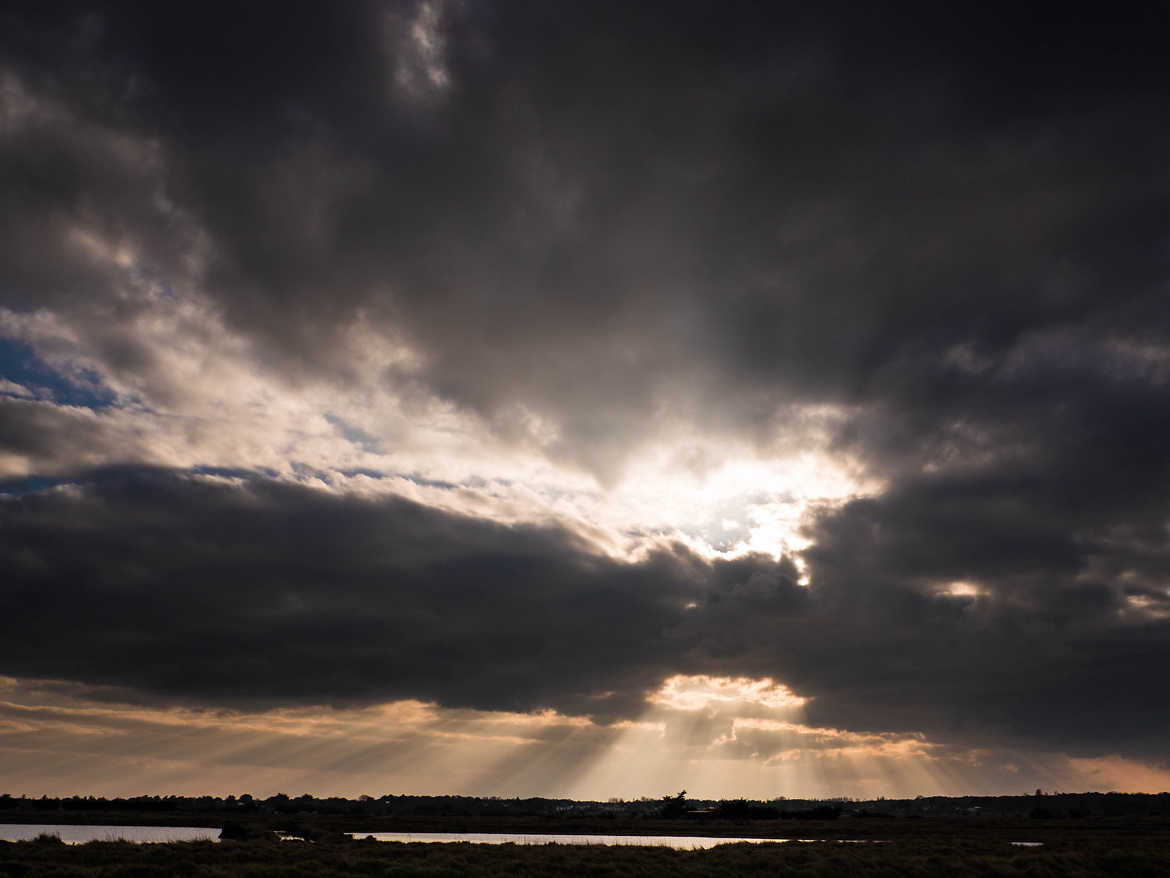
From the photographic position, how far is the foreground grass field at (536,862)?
47250 mm

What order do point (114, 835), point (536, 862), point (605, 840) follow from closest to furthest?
point (536, 862), point (114, 835), point (605, 840)

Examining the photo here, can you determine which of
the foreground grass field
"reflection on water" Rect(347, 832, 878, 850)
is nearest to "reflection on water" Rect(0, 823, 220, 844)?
the foreground grass field

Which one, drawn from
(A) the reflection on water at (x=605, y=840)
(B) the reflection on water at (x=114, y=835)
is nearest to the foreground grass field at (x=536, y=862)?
(B) the reflection on water at (x=114, y=835)

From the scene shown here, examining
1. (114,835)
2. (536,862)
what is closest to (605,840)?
(536,862)

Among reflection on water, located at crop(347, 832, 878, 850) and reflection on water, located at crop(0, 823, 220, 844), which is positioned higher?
reflection on water, located at crop(0, 823, 220, 844)

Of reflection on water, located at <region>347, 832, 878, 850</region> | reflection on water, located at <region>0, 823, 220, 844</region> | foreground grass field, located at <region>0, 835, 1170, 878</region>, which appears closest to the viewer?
foreground grass field, located at <region>0, 835, 1170, 878</region>

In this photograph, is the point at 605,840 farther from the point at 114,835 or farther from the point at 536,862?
the point at 114,835

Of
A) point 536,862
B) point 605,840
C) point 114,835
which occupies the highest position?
point 114,835

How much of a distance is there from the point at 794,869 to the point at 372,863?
28755mm

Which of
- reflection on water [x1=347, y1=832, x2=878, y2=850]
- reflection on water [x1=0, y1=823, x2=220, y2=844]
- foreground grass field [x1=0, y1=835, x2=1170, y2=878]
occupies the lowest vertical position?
foreground grass field [x1=0, y1=835, x2=1170, y2=878]

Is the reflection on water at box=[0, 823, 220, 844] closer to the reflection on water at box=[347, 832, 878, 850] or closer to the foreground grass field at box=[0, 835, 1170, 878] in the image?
the foreground grass field at box=[0, 835, 1170, 878]

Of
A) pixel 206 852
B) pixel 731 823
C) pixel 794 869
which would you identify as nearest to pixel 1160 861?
pixel 794 869

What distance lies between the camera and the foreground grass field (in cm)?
4725

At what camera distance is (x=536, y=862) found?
54.9 m
